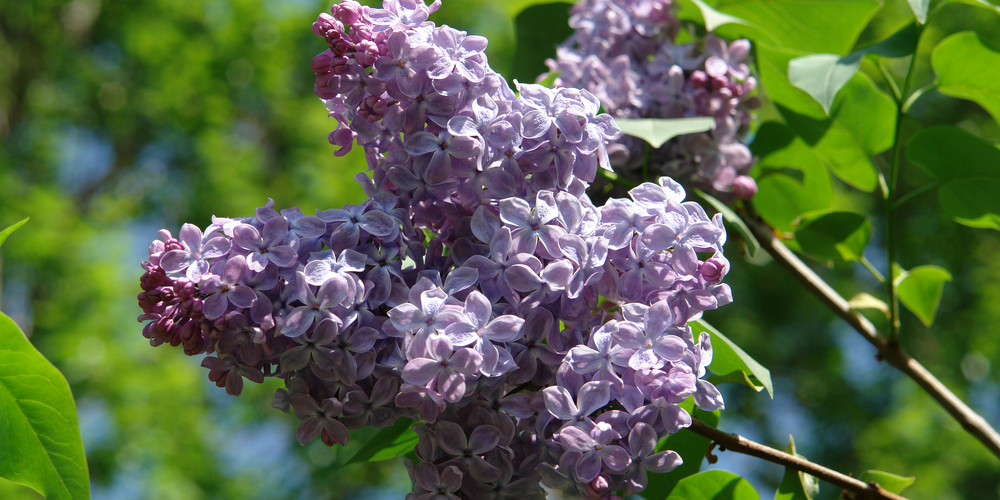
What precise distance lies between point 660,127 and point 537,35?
1.60 ft

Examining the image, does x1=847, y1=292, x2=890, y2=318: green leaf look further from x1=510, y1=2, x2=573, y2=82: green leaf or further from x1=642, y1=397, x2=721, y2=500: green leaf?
x1=510, y1=2, x2=573, y2=82: green leaf

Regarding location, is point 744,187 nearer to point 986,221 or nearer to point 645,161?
point 645,161

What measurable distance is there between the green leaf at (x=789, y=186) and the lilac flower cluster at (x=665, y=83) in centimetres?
13

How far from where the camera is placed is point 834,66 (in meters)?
0.98

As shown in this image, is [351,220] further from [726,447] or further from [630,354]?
A: [726,447]

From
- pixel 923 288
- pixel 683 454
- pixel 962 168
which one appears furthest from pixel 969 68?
pixel 683 454

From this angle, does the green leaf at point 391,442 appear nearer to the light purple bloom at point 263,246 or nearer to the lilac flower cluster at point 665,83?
the light purple bloom at point 263,246

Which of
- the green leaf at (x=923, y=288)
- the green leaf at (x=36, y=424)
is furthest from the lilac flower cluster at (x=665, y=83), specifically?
the green leaf at (x=36, y=424)

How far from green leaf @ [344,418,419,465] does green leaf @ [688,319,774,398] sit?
1.15ft

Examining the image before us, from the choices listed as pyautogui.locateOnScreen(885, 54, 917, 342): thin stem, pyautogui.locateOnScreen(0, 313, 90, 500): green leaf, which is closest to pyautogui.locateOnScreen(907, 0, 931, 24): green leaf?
pyautogui.locateOnScreen(885, 54, 917, 342): thin stem

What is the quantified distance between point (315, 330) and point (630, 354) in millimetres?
258

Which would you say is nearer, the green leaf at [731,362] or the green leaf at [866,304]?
the green leaf at [731,362]

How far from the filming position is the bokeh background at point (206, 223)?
5.91m

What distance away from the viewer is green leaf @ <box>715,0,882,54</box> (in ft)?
3.92
